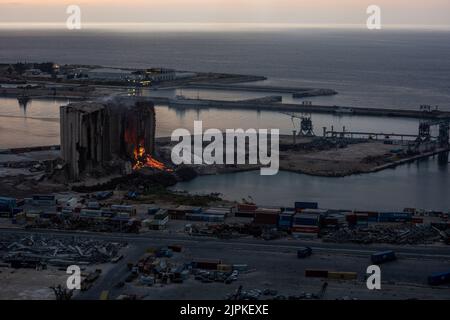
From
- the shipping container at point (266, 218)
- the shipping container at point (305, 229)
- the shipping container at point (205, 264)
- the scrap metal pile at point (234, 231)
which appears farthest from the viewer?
the shipping container at point (266, 218)

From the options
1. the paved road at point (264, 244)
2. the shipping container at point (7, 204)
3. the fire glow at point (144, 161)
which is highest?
the fire glow at point (144, 161)

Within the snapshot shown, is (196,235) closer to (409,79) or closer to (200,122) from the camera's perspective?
(200,122)

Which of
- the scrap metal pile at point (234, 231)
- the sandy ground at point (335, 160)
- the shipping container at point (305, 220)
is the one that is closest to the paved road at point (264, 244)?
the scrap metal pile at point (234, 231)

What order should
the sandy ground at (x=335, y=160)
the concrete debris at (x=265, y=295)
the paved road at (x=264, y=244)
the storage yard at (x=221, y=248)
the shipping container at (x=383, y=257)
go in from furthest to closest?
the sandy ground at (x=335, y=160)
the paved road at (x=264, y=244)
the shipping container at (x=383, y=257)
the storage yard at (x=221, y=248)
the concrete debris at (x=265, y=295)

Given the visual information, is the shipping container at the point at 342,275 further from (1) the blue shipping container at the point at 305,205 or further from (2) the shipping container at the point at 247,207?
(1) the blue shipping container at the point at 305,205

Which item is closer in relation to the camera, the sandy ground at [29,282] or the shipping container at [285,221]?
the sandy ground at [29,282]

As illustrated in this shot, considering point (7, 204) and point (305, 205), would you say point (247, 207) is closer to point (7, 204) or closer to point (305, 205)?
point (305, 205)

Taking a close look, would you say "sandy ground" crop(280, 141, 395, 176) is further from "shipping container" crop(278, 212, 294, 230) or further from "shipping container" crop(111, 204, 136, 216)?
"shipping container" crop(111, 204, 136, 216)
